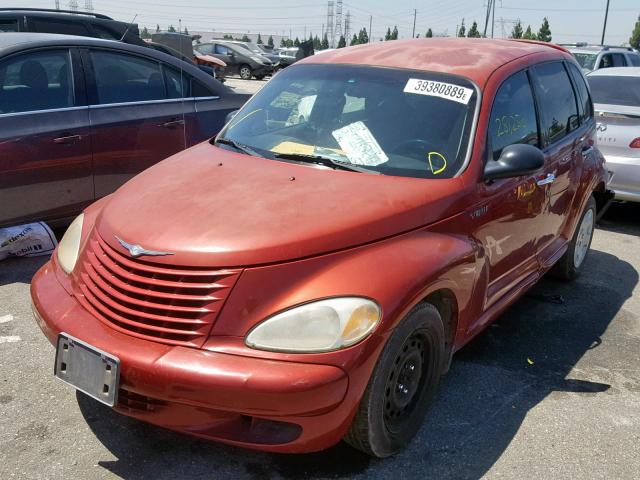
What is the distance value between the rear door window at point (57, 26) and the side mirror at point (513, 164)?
667 centimetres

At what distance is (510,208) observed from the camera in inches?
135

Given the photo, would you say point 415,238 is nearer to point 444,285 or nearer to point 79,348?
point 444,285

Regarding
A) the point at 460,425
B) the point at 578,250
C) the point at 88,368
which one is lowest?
the point at 460,425

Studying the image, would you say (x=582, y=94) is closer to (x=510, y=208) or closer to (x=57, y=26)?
(x=510, y=208)

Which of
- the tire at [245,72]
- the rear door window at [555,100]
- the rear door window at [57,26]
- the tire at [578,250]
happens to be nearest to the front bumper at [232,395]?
the rear door window at [555,100]

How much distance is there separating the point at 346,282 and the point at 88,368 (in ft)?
3.39

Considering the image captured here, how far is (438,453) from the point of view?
9.21 ft

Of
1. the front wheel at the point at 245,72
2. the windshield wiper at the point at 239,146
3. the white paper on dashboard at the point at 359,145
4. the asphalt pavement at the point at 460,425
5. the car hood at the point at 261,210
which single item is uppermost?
the white paper on dashboard at the point at 359,145

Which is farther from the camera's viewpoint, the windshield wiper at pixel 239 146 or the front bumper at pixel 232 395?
the windshield wiper at pixel 239 146

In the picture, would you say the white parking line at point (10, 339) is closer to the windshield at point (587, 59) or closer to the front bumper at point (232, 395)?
the front bumper at point (232, 395)

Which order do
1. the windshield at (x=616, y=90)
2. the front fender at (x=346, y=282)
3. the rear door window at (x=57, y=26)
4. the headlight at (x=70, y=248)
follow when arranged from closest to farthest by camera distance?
the front fender at (x=346, y=282) → the headlight at (x=70, y=248) → the windshield at (x=616, y=90) → the rear door window at (x=57, y=26)

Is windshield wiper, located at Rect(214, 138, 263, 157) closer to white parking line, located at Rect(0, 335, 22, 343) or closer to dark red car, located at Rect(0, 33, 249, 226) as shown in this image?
white parking line, located at Rect(0, 335, 22, 343)

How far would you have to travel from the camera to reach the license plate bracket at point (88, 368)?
Result: 2.35 metres

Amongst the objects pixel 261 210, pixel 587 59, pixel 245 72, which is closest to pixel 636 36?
pixel 245 72
